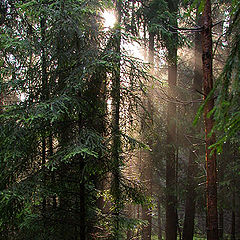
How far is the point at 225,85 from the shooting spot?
2.33 meters

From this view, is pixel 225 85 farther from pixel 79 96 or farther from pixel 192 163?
pixel 192 163

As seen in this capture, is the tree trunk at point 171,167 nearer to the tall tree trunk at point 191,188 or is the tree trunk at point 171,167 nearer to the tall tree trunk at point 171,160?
the tall tree trunk at point 171,160

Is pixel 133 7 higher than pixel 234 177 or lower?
higher

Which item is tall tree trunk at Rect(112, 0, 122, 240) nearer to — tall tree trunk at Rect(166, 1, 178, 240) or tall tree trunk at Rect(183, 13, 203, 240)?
tall tree trunk at Rect(166, 1, 178, 240)

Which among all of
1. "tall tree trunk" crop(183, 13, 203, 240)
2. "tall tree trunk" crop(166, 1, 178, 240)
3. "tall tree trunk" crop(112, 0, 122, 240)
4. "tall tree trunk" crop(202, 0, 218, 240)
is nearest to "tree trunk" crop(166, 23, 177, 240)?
"tall tree trunk" crop(166, 1, 178, 240)

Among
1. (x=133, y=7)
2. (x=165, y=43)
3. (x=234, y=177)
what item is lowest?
(x=234, y=177)

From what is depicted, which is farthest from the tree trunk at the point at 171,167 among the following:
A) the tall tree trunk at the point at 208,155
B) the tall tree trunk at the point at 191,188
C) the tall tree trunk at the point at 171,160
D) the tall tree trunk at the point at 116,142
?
the tall tree trunk at the point at 116,142

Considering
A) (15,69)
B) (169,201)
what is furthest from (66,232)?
(169,201)

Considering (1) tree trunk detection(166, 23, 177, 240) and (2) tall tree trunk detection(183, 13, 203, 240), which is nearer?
(1) tree trunk detection(166, 23, 177, 240)

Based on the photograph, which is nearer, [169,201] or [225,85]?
[225,85]

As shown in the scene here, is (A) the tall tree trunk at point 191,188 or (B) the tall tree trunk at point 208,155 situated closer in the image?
(B) the tall tree trunk at point 208,155

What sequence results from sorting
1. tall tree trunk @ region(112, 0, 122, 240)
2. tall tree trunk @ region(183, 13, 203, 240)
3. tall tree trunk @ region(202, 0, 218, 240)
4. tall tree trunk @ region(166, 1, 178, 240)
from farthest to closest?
tall tree trunk @ region(183, 13, 203, 240), tall tree trunk @ region(166, 1, 178, 240), tall tree trunk @ region(202, 0, 218, 240), tall tree trunk @ region(112, 0, 122, 240)

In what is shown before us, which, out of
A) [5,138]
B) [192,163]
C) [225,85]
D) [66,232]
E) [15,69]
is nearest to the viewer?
[225,85]

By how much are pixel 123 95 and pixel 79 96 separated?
932mm
